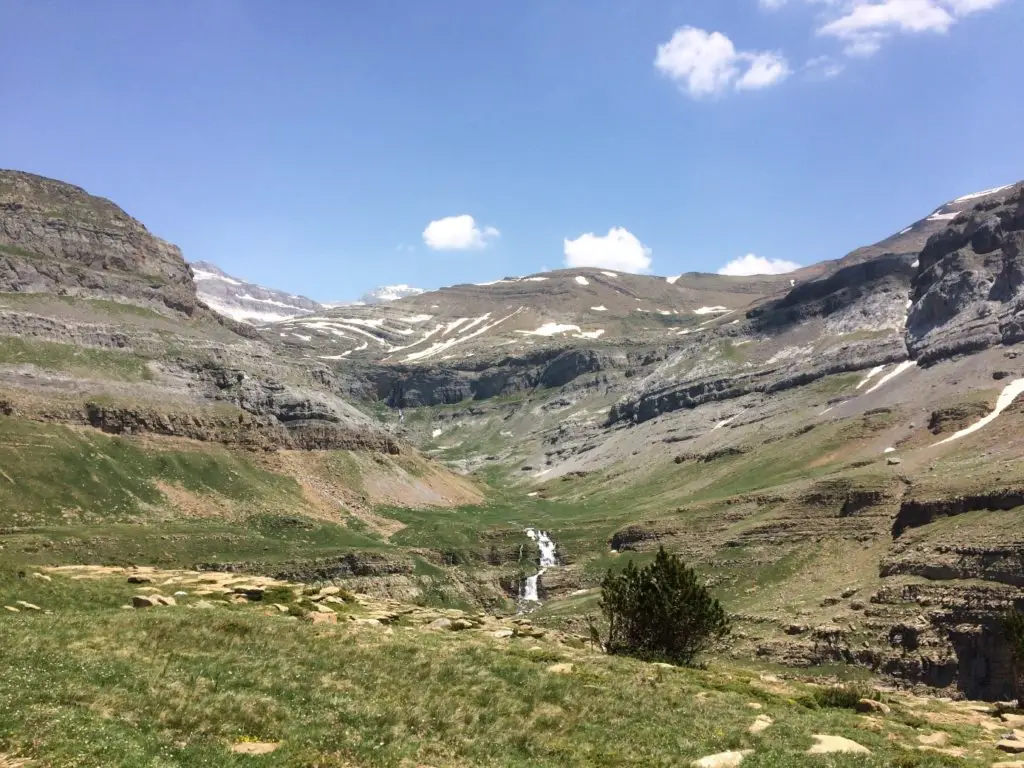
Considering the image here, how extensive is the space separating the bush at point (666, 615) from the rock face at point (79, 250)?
128 metres

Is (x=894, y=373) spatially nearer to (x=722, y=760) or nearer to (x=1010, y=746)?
(x=1010, y=746)

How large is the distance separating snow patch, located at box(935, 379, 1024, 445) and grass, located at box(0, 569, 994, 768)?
11473 centimetres

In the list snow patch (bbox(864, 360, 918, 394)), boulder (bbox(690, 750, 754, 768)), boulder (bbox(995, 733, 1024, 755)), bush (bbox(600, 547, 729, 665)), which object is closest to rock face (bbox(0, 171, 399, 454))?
bush (bbox(600, 547, 729, 665))

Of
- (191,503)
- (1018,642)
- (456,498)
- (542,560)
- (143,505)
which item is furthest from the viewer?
(456,498)

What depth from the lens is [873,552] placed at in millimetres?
82062

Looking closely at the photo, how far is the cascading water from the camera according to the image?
10462 cm

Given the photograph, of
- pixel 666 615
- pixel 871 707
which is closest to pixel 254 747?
pixel 871 707

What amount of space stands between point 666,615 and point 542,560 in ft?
250

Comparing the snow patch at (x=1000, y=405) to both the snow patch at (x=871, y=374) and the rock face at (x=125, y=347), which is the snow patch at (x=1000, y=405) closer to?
the snow patch at (x=871, y=374)

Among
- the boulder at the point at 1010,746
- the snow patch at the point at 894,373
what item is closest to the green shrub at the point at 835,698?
the boulder at the point at 1010,746

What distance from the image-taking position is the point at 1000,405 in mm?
136375

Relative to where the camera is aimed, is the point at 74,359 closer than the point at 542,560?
Yes

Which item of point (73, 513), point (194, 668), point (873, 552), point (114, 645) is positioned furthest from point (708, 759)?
point (73, 513)

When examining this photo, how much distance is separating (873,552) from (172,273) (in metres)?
155
